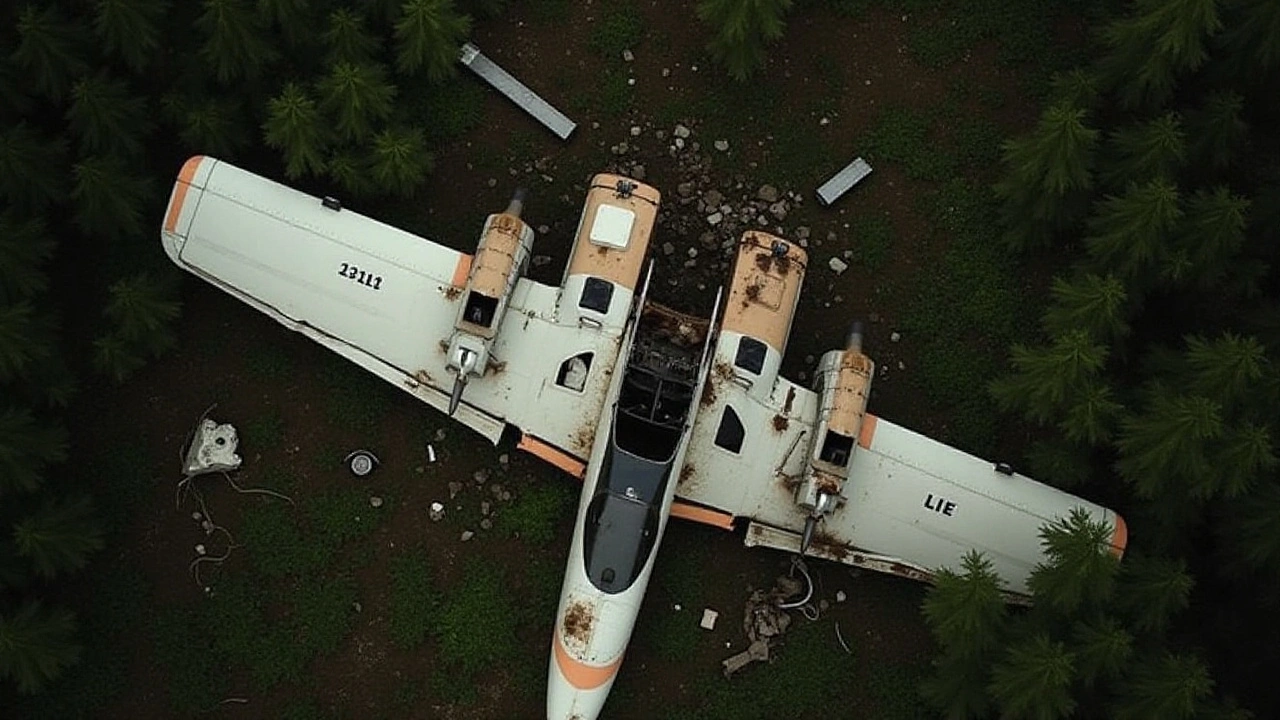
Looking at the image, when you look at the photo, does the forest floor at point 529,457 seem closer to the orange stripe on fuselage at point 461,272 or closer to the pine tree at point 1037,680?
the orange stripe on fuselage at point 461,272

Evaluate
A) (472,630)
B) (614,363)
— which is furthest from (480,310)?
(472,630)

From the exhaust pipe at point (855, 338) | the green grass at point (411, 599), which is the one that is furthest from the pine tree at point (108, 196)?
the exhaust pipe at point (855, 338)

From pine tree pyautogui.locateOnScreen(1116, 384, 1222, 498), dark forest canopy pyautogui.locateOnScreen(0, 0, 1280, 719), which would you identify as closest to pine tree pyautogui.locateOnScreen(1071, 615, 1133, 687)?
dark forest canopy pyautogui.locateOnScreen(0, 0, 1280, 719)

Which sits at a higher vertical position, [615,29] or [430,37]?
[615,29]

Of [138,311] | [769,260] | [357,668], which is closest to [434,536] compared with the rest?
[357,668]

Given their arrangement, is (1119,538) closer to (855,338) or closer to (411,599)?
(855,338)

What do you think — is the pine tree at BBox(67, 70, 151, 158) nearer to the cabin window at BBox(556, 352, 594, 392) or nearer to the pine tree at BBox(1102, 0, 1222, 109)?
the cabin window at BBox(556, 352, 594, 392)
